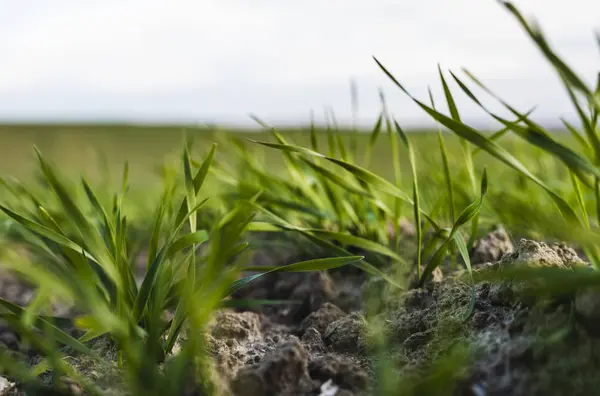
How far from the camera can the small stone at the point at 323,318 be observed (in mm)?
1043

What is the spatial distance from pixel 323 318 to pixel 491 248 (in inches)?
16.0

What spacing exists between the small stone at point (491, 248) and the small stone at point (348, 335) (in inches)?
14.4

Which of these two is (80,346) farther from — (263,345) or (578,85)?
(578,85)

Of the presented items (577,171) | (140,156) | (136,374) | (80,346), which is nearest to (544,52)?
(577,171)

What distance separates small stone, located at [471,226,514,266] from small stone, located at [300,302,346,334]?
32cm

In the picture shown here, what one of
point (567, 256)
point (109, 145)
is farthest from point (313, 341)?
point (109, 145)

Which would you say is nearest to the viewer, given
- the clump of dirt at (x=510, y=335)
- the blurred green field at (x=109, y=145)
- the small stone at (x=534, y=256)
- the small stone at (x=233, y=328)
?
the clump of dirt at (x=510, y=335)

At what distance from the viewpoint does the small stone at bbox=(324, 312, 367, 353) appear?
0.92 metres

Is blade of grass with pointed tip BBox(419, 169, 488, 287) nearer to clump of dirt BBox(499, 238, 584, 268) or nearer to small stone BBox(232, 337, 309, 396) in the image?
clump of dirt BBox(499, 238, 584, 268)

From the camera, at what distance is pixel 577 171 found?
0.79 meters

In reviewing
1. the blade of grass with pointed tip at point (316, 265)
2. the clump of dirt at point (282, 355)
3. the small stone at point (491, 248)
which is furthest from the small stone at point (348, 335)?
the small stone at point (491, 248)

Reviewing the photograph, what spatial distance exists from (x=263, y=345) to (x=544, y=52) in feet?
1.95

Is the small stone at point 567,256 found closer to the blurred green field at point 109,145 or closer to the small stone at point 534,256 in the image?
the small stone at point 534,256

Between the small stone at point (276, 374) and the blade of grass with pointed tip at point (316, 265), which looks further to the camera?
the blade of grass with pointed tip at point (316, 265)
